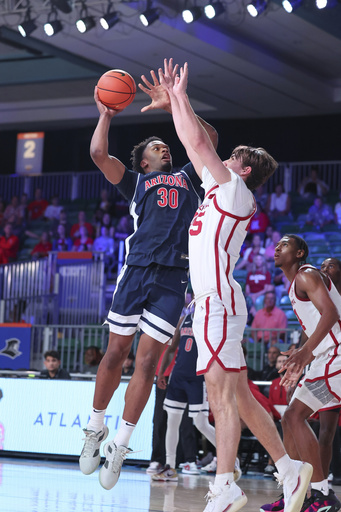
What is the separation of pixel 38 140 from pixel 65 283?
9362 mm

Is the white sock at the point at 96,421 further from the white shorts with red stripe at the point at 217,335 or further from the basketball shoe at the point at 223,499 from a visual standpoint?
the basketball shoe at the point at 223,499

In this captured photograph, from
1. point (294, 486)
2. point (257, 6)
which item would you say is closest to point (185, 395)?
point (294, 486)

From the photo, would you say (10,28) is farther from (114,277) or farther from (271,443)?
(271,443)

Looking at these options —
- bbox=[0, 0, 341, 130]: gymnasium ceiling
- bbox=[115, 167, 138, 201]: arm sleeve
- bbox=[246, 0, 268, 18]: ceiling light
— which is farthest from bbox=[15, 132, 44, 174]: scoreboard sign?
bbox=[115, 167, 138, 201]: arm sleeve

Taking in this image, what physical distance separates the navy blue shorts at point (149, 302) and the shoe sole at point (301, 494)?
1.27 meters

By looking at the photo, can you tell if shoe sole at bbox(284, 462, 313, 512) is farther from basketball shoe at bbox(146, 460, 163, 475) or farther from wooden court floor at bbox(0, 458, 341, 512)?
basketball shoe at bbox(146, 460, 163, 475)

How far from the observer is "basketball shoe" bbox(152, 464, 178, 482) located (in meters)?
8.20

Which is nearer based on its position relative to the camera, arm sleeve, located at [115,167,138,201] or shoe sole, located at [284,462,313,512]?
shoe sole, located at [284,462,313,512]

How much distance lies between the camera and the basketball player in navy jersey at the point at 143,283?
529 cm

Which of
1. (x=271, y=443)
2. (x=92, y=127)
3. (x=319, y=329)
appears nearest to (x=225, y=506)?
(x=271, y=443)

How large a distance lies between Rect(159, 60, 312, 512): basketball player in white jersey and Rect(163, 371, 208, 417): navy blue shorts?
416cm

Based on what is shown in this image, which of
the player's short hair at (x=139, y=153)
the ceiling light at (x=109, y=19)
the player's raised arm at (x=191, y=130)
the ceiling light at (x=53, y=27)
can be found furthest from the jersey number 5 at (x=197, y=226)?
the ceiling light at (x=53, y=27)

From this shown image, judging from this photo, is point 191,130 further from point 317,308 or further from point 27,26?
point 27,26

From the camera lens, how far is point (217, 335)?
14.9 ft
